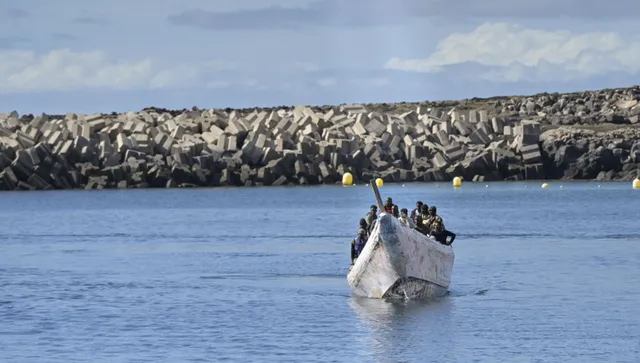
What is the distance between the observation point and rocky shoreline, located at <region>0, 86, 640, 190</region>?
299 ft

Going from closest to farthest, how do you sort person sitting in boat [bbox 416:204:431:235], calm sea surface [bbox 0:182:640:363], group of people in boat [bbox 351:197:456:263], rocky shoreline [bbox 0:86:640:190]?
calm sea surface [bbox 0:182:640:363] < group of people in boat [bbox 351:197:456:263] < person sitting in boat [bbox 416:204:431:235] < rocky shoreline [bbox 0:86:640:190]

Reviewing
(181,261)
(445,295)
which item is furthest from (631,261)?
(181,261)

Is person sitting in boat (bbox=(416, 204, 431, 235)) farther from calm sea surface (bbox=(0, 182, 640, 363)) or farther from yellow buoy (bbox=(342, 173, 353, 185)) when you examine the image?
yellow buoy (bbox=(342, 173, 353, 185))

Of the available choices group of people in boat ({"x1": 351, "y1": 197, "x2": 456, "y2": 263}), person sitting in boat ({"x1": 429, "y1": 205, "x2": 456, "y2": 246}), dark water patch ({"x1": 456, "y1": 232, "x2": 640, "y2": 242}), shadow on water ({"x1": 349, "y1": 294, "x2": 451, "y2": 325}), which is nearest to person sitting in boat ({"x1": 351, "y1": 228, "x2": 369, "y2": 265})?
group of people in boat ({"x1": 351, "y1": 197, "x2": 456, "y2": 263})

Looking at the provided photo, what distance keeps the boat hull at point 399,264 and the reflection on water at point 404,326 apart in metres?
0.25

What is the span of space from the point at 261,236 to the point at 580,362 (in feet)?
106

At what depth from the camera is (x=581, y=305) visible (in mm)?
Result: 29562

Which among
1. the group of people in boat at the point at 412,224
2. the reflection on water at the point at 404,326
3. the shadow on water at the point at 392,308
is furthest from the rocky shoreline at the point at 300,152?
the reflection on water at the point at 404,326

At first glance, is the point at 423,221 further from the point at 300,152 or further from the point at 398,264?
the point at 300,152

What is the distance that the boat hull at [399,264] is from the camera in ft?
90.8

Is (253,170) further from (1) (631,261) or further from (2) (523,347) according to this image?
(2) (523,347)

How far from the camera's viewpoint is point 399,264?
92.1 ft

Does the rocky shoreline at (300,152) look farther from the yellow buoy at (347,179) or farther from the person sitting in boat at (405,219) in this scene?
the person sitting in boat at (405,219)

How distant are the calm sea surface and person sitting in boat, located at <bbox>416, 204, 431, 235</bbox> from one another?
147cm
